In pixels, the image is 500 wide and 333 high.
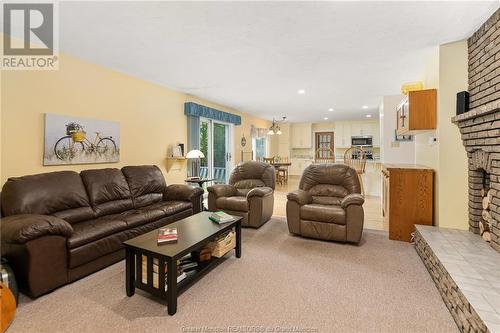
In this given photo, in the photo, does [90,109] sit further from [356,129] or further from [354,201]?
[356,129]

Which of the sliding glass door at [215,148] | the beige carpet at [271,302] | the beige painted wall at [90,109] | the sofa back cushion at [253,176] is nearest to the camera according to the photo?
the beige carpet at [271,302]

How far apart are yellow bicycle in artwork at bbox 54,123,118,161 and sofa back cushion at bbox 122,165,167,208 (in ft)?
1.45

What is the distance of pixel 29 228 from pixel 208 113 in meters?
4.07

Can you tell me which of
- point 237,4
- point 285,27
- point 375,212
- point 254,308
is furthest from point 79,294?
point 375,212

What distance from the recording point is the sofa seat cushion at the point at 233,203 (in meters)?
3.71

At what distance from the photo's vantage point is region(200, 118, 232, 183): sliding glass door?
5.93 m

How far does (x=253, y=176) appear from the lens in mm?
4395

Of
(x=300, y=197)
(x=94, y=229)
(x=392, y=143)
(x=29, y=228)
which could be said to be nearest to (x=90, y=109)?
(x=94, y=229)

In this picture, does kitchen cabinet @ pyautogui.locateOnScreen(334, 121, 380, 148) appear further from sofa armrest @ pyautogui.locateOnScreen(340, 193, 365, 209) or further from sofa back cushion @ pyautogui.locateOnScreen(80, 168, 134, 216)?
sofa back cushion @ pyautogui.locateOnScreen(80, 168, 134, 216)

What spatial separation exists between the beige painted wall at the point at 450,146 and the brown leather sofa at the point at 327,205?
94 centimetres

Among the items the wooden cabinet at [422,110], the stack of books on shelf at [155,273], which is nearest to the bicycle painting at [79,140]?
the stack of books on shelf at [155,273]

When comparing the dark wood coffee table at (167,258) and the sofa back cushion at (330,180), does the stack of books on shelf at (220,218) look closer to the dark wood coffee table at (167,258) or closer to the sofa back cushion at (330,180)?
the dark wood coffee table at (167,258)

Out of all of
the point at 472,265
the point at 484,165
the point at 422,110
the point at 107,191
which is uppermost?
the point at 422,110

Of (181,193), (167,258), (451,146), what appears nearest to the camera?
(167,258)
